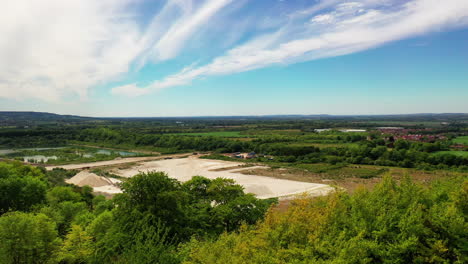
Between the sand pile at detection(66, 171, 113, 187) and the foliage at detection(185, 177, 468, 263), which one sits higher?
the foliage at detection(185, 177, 468, 263)

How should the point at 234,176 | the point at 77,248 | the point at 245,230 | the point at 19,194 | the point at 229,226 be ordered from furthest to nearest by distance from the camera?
the point at 234,176 < the point at 19,194 < the point at 229,226 < the point at 77,248 < the point at 245,230

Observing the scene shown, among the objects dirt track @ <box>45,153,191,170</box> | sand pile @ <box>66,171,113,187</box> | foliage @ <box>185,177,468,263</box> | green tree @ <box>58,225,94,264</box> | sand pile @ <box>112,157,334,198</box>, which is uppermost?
foliage @ <box>185,177,468,263</box>

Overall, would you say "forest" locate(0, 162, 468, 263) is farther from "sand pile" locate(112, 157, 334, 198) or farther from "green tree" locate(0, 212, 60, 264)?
"sand pile" locate(112, 157, 334, 198)

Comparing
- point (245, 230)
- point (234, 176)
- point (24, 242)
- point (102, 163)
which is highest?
point (245, 230)

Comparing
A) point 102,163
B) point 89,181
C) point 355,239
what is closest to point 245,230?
point 355,239

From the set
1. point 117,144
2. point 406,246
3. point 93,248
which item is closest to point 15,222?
point 93,248

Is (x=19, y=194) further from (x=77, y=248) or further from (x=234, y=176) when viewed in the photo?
(x=234, y=176)

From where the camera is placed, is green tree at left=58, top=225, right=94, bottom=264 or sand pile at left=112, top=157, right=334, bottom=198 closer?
green tree at left=58, top=225, right=94, bottom=264

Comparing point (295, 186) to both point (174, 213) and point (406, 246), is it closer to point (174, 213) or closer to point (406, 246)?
point (174, 213)

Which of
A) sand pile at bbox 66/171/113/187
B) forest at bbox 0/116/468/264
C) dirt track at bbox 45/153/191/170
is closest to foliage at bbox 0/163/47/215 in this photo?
forest at bbox 0/116/468/264

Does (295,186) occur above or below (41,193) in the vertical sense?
below

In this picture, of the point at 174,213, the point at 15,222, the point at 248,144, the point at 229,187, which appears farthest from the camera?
the point at 248,144
